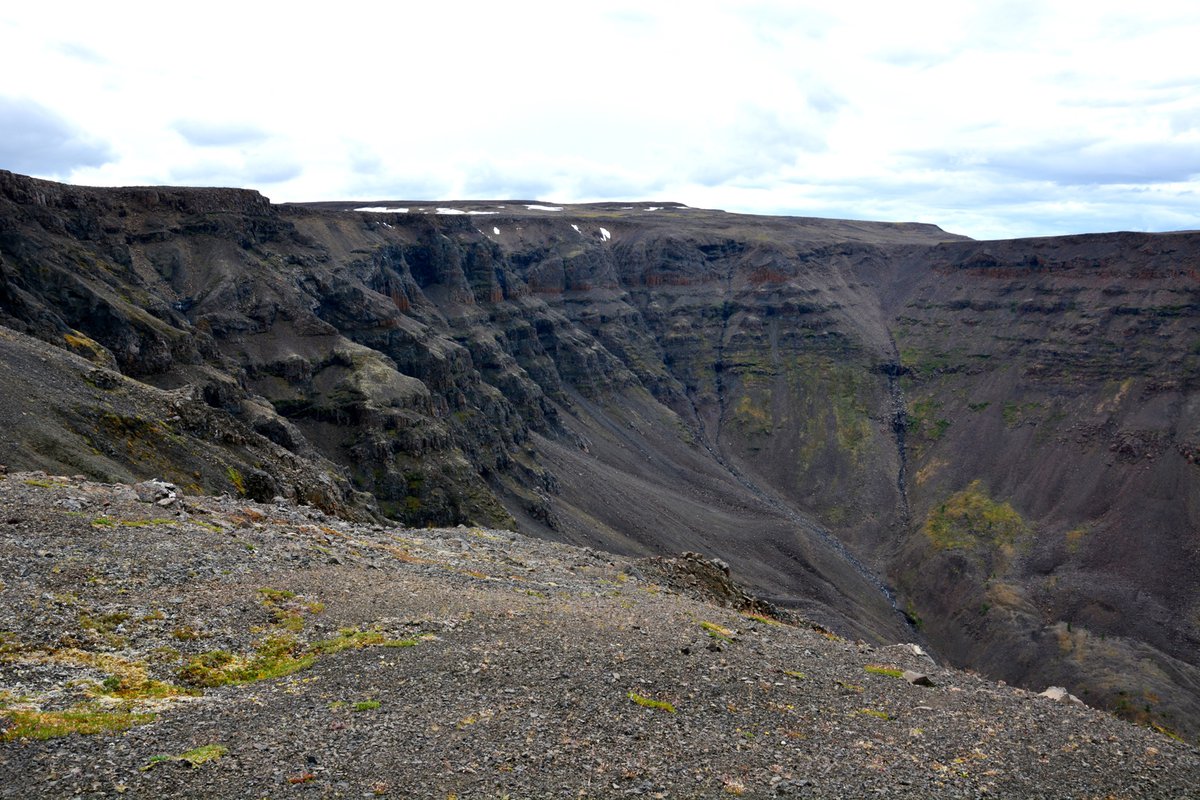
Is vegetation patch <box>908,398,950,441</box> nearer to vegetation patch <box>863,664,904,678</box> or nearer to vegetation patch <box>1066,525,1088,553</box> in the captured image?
vegetation patch <box>1066,525,1088,553</box>

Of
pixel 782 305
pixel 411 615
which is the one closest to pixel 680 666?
pixel 411 615

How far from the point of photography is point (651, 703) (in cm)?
1975

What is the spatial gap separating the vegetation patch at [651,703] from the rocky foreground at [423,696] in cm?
5

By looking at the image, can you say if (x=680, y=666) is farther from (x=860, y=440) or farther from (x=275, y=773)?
(x=860, y=440)

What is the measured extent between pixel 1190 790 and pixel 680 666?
11640 millimetres

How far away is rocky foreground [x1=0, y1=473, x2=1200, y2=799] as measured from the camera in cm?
1560

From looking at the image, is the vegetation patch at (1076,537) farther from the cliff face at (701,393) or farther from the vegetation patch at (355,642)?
the vegetation patch at (355,642)

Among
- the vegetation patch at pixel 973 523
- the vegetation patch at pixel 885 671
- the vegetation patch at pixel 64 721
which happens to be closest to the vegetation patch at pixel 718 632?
the vegetation patch at pixel 885 671

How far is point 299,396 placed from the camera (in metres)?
81.9

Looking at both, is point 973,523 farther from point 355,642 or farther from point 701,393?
point 355,642

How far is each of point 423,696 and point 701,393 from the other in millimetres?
143516

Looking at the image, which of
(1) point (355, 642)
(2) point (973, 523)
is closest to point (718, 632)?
(1) point (355, 642)

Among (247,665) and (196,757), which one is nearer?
(196,757)

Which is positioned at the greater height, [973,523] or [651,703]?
[651,703]
